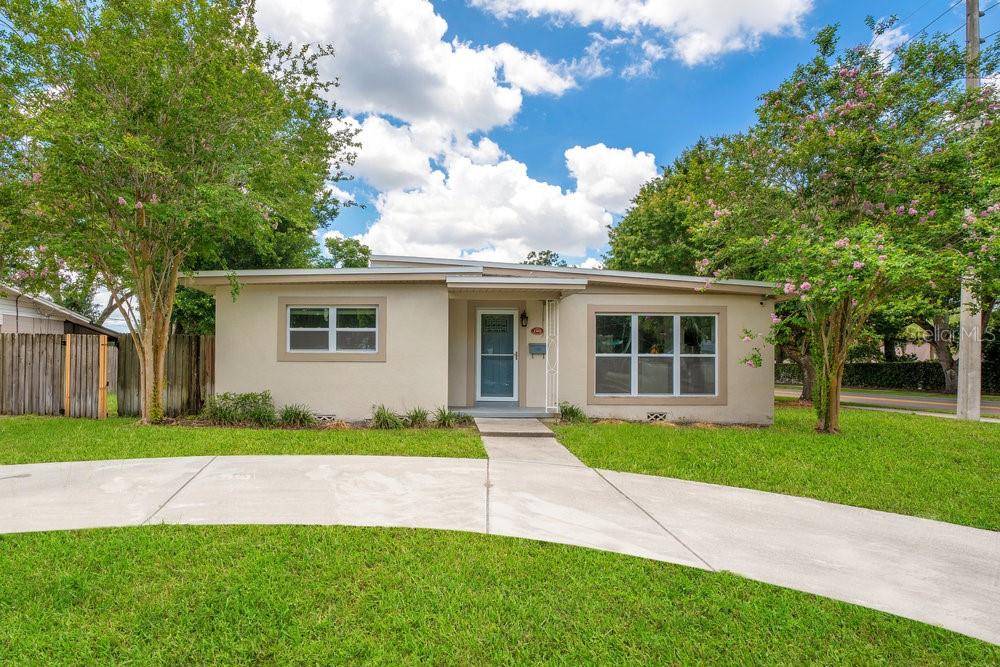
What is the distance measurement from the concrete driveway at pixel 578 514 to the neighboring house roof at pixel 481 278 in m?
3.68

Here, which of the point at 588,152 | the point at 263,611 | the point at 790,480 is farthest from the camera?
the point at 588,152

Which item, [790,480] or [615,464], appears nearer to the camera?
[790,480]

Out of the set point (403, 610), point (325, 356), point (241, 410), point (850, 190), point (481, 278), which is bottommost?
point (403, 610)

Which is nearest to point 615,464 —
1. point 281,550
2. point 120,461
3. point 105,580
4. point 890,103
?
point 281,550

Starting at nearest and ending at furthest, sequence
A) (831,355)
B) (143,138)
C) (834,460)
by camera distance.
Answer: (834,460) < (143,138) < (831,355)

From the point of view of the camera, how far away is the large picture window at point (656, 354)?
984 cm

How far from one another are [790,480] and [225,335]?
29.6 ft

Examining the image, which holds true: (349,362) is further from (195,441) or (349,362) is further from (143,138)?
(143,138)

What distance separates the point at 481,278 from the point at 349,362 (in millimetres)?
2851

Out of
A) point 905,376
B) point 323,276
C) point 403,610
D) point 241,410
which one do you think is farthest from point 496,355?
point 905,376

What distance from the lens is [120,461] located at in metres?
5.73

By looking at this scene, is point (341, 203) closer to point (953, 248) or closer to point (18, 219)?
point (18, 219)

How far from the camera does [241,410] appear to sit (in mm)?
8773

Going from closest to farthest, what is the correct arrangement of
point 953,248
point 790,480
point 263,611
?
point 263,611
point 790,480
point 953,248
